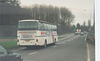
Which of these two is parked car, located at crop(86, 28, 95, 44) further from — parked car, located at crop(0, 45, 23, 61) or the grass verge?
the grass verge

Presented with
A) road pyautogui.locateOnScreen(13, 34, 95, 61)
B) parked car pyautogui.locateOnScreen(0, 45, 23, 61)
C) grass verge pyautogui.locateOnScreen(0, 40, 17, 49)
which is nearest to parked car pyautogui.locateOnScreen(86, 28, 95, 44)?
road pyautogui.locateOnScreen(13, 34, 95, 61)

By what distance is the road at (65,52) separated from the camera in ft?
12.8

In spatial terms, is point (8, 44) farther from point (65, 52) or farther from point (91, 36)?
point (91, 36)

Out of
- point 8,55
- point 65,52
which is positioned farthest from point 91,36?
point 8,55

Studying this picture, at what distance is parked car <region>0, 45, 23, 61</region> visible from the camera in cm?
377

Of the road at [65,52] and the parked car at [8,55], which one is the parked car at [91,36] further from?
the parked car at [8,55]

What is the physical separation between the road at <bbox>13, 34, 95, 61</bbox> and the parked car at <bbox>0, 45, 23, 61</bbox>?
3.8 inches

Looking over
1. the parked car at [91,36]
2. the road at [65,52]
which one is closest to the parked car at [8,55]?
the road at [65,52]

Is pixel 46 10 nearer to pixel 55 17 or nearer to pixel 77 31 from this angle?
pixel 55 17

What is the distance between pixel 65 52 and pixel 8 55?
127 centimetres

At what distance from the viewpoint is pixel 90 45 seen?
362 cm

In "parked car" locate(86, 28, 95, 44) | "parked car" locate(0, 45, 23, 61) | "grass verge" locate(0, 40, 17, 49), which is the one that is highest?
"parked car" locate(86, 28, 95, 44)

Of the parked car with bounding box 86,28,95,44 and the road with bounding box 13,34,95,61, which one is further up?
the parked car with bounding box 86,28,95,44

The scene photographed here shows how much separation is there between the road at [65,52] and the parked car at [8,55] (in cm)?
10
